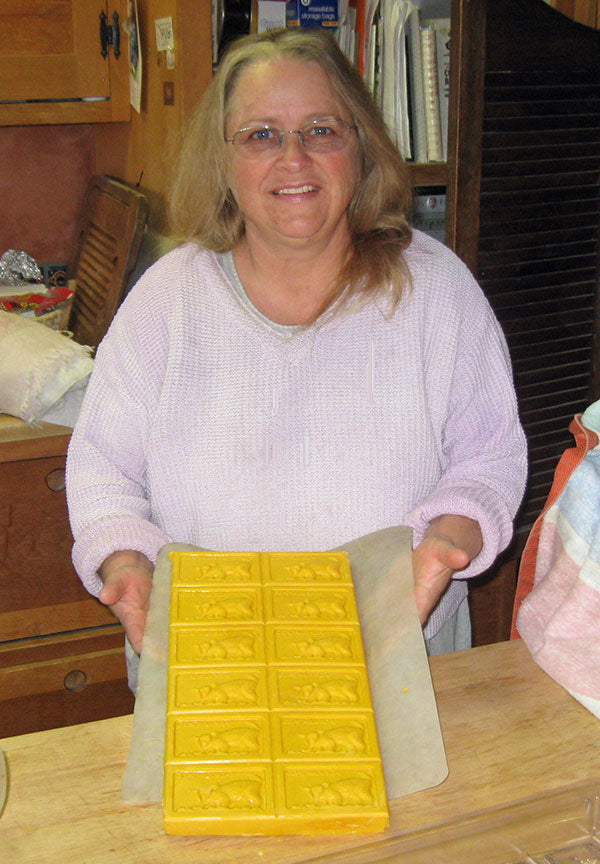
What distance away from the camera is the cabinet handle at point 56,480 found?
171 centimetres

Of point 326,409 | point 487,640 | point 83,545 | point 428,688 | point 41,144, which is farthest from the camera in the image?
point 41,144

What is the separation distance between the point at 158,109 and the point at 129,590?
3.79ft

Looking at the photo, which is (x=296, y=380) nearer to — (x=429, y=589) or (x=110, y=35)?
(x=429, y=589)

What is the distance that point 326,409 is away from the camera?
48.7 inches

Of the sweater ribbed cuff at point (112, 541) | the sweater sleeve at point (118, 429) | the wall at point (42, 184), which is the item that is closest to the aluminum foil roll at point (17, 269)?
the wall at point (42, 184)

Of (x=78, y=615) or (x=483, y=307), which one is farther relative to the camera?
(x=78, y=615)

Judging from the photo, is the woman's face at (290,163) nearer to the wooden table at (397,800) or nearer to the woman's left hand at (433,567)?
the woman's left hand at (433,567)

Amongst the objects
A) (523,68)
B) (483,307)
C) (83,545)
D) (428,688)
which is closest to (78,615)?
(83,545)

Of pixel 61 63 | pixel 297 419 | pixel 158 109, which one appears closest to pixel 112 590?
pixel 297 419

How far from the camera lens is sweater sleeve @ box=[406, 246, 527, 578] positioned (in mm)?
1205

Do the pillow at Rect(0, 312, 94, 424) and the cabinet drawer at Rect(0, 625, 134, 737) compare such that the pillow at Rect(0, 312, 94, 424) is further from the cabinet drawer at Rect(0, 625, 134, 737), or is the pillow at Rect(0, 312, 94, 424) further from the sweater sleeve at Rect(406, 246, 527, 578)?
the sweater sleeve at Rect(406, 246, 527, 578)

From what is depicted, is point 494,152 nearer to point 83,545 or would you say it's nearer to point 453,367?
point 453,367

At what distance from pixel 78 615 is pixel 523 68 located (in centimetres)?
132

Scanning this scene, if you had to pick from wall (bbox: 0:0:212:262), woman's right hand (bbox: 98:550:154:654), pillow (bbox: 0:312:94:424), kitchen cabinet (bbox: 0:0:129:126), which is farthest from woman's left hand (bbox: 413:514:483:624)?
kitchen cabinet (bbox: 0:0:129:126)
